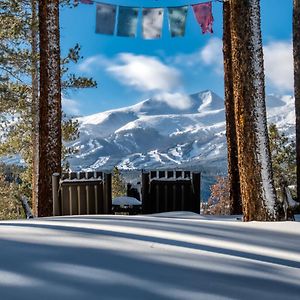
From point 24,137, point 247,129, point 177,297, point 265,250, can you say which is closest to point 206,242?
point 265,250

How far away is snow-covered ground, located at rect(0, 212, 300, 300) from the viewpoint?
7.74ft

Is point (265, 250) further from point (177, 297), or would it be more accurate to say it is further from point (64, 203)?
point (64, 203)

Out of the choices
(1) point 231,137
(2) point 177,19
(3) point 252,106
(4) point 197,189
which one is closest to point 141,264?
(3) point 252,106

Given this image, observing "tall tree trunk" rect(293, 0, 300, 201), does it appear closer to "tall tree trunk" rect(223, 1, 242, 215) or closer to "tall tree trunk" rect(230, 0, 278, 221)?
"tall tree trunk" rect(223, 1, 242, 215)

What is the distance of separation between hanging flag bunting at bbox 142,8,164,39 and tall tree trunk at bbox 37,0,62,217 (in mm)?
3951

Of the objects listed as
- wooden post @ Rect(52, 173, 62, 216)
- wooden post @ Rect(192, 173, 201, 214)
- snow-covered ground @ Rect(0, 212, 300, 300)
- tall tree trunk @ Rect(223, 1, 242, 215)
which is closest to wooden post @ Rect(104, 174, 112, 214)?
wooden post @ Rect(52, 173, 62, 216)

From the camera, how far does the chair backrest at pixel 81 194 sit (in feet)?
27.4

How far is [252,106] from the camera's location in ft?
19.9

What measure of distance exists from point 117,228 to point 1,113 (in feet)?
38.7

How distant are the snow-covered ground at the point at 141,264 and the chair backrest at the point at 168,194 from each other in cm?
433

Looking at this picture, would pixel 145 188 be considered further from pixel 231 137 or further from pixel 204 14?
pixel 204 14

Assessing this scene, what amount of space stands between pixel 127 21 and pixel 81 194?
5434mm

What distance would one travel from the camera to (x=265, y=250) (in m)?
3.61

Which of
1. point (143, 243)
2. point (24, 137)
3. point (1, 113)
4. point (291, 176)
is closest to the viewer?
point (143, 243)
